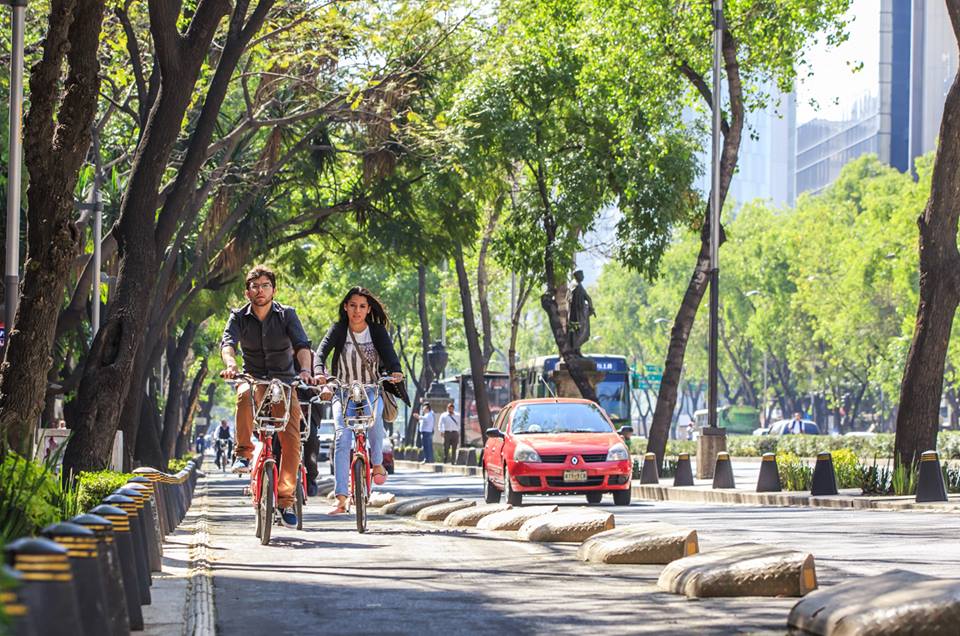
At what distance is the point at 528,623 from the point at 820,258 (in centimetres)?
7737

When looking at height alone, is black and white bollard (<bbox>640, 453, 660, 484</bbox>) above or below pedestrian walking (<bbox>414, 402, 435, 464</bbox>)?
below

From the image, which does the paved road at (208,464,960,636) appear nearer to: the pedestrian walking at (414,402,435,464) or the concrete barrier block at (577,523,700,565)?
the concrete barrier block at (577,523,700,565)

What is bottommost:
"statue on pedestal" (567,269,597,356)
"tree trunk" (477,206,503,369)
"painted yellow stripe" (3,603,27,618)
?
"painted yellow stripe" (3,603,27,618)

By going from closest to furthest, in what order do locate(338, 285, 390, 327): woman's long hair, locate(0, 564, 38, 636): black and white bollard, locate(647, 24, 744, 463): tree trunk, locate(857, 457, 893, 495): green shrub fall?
locate(0, 564, 38, 636): black and white bollard, locate(338, 285, 390, 327): woman's long hair, locate(857, 457, 893, 495): green shrub, locate(647, 24, 744, 463): tree trunk

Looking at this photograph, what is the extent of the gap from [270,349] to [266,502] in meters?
1.24

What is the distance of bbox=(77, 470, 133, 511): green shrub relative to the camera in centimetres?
974

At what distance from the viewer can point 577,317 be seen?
37438 millimetres

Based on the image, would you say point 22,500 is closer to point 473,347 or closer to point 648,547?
point 648,547

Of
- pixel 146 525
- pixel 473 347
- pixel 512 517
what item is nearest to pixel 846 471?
pixel 512 517

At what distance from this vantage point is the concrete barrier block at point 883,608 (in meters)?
6.33

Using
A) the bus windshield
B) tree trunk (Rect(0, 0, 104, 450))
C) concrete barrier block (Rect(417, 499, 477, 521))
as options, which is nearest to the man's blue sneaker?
tree trunk (Rect(0, 0, 104, 450))

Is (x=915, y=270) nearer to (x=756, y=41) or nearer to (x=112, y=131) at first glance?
(x=756, y=41)

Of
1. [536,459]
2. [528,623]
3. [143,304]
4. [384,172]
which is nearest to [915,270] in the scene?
[384,172]

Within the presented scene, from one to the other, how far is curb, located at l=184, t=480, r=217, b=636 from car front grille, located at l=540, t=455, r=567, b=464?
8016 mm
